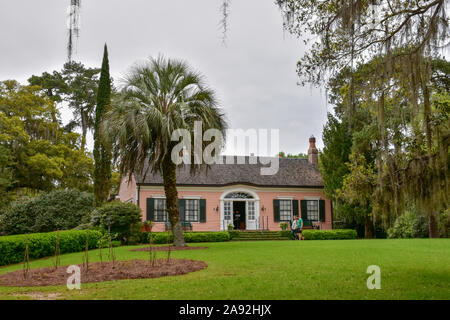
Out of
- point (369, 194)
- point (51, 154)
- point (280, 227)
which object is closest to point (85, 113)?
point (51, 154)

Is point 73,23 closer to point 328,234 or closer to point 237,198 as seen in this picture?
point 328,234

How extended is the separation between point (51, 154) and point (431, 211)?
24373 millimetres

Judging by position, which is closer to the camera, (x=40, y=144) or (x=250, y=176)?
(x=250, y=176)

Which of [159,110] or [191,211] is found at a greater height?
[159,110]

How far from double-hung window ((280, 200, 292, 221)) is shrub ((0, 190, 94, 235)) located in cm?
1099

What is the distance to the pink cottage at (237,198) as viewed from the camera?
22578mm

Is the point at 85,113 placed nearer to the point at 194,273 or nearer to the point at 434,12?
the point at 194,273

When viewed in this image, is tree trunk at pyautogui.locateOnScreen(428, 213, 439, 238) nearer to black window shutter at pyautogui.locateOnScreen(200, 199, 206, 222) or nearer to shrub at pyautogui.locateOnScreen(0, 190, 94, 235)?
black window shutter at pyautogui.locateOnScreen(200, 199, 206, 222)

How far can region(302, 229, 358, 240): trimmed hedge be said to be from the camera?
20.4 meters

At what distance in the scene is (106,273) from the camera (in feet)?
25.9

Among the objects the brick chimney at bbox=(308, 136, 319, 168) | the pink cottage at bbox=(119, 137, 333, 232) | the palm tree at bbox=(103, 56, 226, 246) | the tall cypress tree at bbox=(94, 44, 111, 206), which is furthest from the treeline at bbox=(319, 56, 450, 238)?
the brick chimney at bbox=(308, 136, 319, 168)

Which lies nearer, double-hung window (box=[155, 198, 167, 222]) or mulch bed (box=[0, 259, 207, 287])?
mulch bed (box=[0, 259, 207, 287])

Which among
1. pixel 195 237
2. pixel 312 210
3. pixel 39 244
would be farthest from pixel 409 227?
pixel 39 244

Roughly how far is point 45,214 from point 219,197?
943 cm
